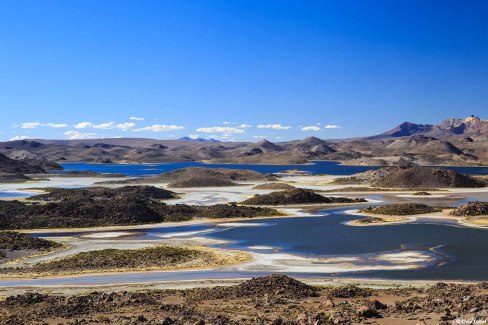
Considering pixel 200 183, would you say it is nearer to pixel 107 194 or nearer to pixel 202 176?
pixel 202 176

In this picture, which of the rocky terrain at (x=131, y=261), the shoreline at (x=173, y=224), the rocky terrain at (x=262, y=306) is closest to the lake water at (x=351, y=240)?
the shoreline at (x=173, y=224)

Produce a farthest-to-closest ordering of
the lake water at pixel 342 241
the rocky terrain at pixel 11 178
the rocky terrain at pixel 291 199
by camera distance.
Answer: the rocky terrain at pixel 11 178
the rocky terrain at pixel 291 199
the lake water at pixel 342 241

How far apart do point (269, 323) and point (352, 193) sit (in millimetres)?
91602

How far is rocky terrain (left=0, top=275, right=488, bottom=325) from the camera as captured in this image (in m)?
22.5

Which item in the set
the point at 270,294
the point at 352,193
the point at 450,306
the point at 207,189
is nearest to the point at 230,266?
the point at 270,294

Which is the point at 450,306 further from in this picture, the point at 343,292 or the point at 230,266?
the point at 230,266

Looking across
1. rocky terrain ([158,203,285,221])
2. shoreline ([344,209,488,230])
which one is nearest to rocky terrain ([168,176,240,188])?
rocky terrain ([158,203,285,221])

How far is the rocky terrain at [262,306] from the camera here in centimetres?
2252

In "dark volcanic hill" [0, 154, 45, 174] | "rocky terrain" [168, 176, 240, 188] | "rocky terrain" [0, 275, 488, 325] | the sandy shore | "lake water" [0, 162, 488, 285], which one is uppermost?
"dark volcanic hill" [0, 154, 45, 174]

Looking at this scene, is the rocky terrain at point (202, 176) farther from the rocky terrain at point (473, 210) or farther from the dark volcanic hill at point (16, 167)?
the rocky terrain at point (473, 210)

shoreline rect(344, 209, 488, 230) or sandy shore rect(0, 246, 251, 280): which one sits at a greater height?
shoreline rect(344, 209, 488, 230)

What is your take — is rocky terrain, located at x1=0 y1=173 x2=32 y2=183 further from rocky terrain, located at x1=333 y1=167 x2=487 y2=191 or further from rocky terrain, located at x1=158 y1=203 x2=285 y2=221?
rocky terrain, located at x1=333 y1=167 x2=487 y2=191

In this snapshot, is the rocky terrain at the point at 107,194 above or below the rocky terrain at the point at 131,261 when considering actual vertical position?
above

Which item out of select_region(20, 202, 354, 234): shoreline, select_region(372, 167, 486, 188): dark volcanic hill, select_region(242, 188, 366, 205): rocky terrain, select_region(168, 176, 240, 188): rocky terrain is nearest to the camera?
select_region(20, 202, 354, 234): shoreline
